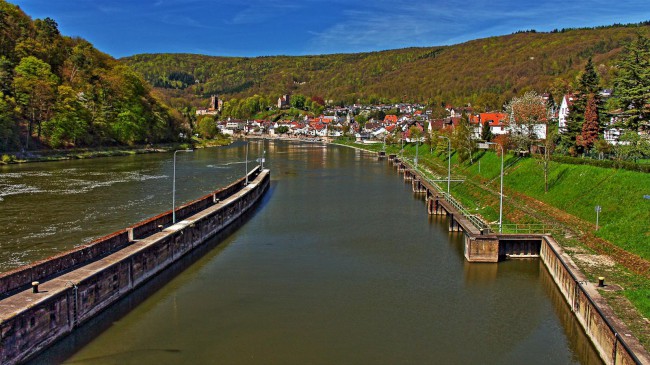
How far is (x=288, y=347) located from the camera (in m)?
17.5

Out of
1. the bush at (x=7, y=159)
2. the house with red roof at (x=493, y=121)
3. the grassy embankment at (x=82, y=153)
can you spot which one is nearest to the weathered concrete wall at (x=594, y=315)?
the house with red roof at (x=493, y=121)

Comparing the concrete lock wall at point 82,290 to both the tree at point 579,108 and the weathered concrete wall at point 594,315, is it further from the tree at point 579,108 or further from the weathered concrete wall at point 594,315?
the tree at point 579,108

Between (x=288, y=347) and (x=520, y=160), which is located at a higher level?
(x=520, y=160)

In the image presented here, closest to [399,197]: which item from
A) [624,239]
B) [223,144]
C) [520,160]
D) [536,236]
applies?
[520,160]

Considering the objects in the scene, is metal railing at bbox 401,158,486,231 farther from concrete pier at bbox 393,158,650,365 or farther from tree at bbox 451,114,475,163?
tree at bbox 451,114,475,163

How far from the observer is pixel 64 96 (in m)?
92.3

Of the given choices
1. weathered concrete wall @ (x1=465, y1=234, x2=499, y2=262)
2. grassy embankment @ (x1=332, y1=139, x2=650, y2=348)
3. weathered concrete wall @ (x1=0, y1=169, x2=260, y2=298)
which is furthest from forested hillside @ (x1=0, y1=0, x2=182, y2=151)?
weathered concrete wall @ (x1=465, y1=234, x2=499, y2=262)

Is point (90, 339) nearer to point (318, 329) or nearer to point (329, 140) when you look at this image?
point (318, 329)

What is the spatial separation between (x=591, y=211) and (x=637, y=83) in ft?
51.5

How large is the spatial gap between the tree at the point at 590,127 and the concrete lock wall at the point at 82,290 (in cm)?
3410

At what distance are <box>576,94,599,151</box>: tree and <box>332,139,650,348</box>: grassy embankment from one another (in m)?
4.46

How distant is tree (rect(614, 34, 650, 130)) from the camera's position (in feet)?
125

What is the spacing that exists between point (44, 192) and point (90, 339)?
3572 cm

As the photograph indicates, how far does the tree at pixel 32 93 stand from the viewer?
84062 mm
